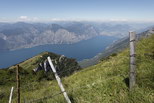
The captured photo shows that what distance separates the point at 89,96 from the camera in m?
8.77

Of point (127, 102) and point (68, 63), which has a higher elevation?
point (127, 102)

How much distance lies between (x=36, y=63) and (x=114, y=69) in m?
178

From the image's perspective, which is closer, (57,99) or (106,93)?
(106,93)

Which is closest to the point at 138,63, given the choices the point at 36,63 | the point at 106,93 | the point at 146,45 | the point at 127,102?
the point at 106,93

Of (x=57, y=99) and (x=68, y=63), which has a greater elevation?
(x=57, y=99)

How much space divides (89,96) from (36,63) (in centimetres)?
18127

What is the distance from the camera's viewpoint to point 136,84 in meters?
8.14

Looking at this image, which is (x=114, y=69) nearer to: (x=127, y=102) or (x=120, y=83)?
(x=120, y=83)

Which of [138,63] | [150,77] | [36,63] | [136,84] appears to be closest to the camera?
[136,84]

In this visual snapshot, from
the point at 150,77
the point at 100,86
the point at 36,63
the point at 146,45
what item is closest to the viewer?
the point at 150,77

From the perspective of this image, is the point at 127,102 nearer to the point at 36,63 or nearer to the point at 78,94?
the point at 78,94

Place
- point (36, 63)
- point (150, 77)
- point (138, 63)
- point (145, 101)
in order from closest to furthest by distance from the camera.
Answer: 1. point (145, 101)
2. point (150, 77)
3. point (138, 63)
4. point (36, 63)

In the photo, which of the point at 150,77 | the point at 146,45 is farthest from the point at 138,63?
the point at 146,45

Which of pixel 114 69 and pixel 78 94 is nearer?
pixel 78 94
